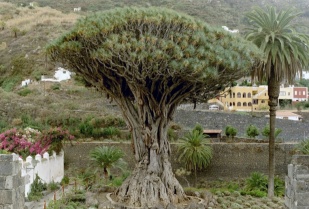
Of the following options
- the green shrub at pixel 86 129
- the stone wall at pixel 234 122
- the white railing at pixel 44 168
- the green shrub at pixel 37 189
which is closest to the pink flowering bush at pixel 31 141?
the white railing at pixel 44 168

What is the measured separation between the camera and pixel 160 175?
17.0 meters

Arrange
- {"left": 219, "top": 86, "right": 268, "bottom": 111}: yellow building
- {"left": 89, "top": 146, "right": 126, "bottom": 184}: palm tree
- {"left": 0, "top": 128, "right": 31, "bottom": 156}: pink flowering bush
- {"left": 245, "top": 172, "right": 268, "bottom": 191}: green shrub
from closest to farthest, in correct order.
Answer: {"left": 89, "top": 146, "right": 126, "bottom": 184}: palm tree < {"left": 0, "top": 128, "right": 31, "bottom": 156}: pink flowering bush < {"left": 245, "top": 172, "right": 268, "bottom": 191}: green shrub < {"left": 219, "top": 86, "right": 268, "bottom": 111}: yellow building

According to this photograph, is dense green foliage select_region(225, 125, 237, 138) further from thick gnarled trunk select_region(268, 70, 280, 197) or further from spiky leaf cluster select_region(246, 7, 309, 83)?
spiky leaf cluster select_region(246, 7, 309, 83)

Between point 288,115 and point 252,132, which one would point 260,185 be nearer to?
point 252,132

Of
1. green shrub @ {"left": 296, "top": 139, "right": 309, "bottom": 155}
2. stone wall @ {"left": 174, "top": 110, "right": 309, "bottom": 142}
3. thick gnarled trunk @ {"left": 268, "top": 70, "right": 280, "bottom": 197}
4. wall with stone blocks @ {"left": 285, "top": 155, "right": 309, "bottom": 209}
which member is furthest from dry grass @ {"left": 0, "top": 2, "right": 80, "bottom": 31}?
wall with stone blocks @ {"left": 285, "top": 155, "right": 309, "bottom": 209}

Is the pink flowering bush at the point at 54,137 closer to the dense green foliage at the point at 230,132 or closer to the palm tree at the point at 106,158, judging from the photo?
the palm tree at the point at 106,158

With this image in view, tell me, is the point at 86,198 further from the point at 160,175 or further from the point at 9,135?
the point at 9,135

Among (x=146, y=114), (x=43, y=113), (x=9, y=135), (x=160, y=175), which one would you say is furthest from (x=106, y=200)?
(x=43, y=113)

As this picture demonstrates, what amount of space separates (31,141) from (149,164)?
699cm

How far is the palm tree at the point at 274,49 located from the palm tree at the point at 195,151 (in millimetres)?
3945

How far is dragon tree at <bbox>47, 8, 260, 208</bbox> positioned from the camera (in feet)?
49.6

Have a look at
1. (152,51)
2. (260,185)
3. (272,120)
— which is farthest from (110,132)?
(152,51)

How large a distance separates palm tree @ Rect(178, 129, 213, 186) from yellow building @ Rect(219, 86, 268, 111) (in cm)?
1930

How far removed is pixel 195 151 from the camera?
2377 cm
